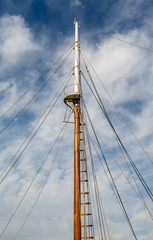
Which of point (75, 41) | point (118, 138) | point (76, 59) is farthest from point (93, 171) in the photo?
point (75, 41)

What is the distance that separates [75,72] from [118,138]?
242 inches

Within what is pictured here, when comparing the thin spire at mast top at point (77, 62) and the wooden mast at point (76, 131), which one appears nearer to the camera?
Result: the wooden mast at point (76, 131)

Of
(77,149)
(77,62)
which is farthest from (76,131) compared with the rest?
(77,62)

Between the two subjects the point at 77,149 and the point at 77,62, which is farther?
the point at 77,62

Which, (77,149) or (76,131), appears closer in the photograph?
(77,149)

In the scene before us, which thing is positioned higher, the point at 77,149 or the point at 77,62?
the point at 77,62

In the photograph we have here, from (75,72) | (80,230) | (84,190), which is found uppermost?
(75,72)

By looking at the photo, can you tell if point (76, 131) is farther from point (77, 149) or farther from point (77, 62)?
point (77, 62)

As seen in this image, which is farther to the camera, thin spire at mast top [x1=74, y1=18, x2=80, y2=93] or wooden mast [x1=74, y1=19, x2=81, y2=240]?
thin spire at mast top [x1=74, y1=18, x2=80, y2=93]

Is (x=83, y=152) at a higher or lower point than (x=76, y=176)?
higher

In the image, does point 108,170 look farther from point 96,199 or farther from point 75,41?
point 75,41

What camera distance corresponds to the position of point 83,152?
13.3 m

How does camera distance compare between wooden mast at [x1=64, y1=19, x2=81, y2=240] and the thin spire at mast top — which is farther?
the thin spire at mast top

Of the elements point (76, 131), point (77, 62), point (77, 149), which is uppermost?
point (77, 62)
